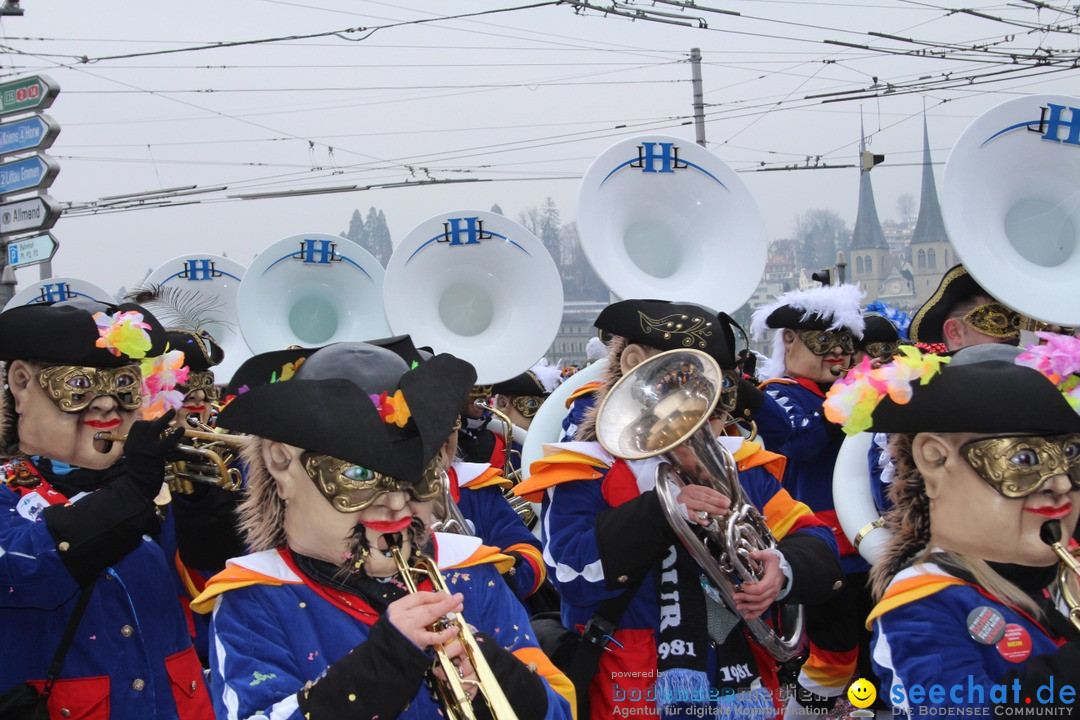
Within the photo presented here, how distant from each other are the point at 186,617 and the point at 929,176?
17395 mm

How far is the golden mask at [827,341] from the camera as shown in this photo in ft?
18.8

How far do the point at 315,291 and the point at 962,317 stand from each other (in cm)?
619

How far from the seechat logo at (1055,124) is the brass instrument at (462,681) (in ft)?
11.0

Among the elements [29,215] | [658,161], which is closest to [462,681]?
[658,161]

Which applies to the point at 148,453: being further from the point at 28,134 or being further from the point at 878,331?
the point at 28,134

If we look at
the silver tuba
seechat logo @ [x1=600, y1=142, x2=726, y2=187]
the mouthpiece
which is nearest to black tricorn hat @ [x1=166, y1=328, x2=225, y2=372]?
seechat logo @ [x1=600, y1=142, x2=726, y2=187]

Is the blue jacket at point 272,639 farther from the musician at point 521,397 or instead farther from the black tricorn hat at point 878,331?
the musician at point 521,397

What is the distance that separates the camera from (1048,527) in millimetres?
2490

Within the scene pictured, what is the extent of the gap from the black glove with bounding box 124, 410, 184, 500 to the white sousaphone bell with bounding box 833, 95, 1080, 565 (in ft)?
8.10

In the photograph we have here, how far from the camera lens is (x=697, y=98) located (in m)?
13.4

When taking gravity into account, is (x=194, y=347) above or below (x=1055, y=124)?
below

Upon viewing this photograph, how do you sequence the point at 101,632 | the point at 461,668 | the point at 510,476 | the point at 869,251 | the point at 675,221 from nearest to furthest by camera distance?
the point at 461,668, the point at 101,632, the point at 675,221, the point at 510,476, the point at 869,251

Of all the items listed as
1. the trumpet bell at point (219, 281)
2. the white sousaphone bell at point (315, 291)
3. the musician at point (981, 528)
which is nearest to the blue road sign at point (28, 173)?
the trumpet bell at point (219, 281)

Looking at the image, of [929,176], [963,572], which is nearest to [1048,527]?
[963,572]
